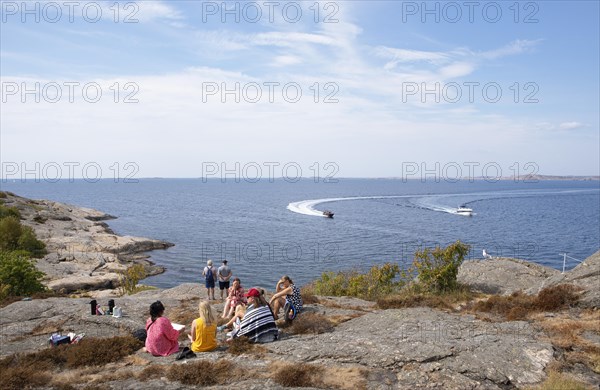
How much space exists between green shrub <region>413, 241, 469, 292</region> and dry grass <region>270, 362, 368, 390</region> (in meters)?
16.7

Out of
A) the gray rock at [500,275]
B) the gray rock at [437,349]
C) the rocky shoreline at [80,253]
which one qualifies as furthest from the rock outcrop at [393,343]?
the rocky shoreline at [80,253]

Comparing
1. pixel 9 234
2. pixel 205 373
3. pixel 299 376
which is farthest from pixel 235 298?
pixel 9 234

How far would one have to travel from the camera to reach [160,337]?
1234 cm

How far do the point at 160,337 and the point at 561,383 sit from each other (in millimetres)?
10148

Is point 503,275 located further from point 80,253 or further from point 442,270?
point 80,253

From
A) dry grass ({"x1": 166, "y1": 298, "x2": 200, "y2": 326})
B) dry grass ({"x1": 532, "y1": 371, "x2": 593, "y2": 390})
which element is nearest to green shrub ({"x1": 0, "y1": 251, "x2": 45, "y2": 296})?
dry grass ({"x1": 166, "y1": 298, "x2": 200, "y2": 326})

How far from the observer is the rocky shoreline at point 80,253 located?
130ft

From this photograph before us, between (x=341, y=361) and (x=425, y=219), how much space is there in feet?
292

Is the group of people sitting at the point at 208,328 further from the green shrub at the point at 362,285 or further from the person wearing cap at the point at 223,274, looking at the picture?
the green shrub at the point at 362,285

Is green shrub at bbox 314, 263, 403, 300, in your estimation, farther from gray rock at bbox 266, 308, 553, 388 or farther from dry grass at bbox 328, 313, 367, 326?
gray rock at bbox 266, 308, 553, 388

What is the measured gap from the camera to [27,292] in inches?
992

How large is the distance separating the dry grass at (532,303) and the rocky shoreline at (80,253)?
33.0 metres

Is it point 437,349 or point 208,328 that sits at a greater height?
point 208,328

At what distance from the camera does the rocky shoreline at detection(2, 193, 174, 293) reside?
130 ft
